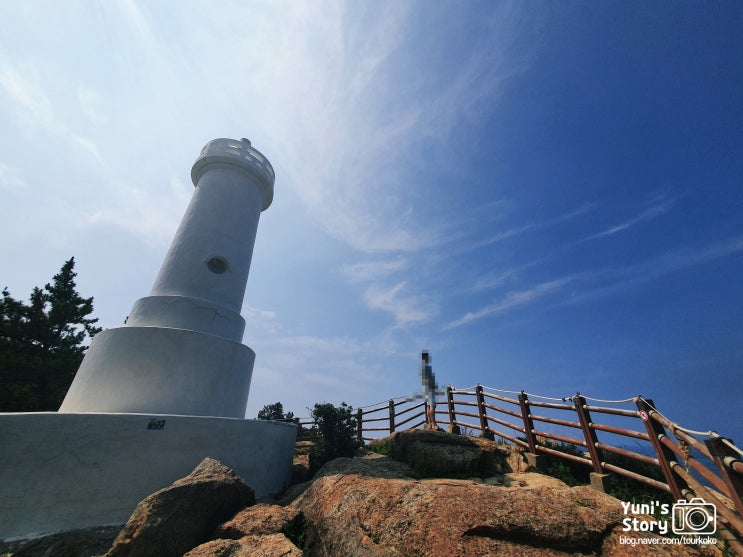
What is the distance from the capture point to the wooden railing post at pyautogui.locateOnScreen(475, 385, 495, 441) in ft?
25.6

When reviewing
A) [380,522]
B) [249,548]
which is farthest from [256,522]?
[380,522]

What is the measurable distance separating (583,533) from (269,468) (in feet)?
19.9

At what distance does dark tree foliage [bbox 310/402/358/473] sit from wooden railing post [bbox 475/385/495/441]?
10.8 feet

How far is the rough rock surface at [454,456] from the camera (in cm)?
618

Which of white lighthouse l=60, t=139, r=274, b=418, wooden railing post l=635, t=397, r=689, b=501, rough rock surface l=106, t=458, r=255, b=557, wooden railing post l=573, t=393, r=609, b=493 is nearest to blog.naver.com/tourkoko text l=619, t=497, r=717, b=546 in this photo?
wooden railing post l=635, t=397, r=689, b=501

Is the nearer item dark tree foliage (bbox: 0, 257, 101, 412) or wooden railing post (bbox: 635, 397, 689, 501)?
wooden railing post (bbox: 635, 397, 689, 501)

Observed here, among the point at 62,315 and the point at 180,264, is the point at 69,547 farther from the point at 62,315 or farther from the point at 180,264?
the point at 62,315

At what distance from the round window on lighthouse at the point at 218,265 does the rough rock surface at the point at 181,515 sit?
18.0ft

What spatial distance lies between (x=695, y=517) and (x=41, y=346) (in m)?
20.4

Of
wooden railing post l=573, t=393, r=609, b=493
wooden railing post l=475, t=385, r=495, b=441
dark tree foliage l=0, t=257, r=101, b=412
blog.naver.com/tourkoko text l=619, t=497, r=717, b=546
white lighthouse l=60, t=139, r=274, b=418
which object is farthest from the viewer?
dark tree foliage l=0, t=257, r=101, b=412

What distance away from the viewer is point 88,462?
531cm

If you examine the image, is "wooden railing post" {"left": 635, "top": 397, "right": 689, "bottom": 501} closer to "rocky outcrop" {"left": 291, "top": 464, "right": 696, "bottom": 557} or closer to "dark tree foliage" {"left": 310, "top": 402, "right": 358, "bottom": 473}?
"rocky outcrop" {"left": 291, "top": 464, "right": 696, "bottom": 557}

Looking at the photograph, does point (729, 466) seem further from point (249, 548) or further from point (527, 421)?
point (249, 548)

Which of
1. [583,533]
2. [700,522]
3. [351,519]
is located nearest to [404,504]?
[351,519]
